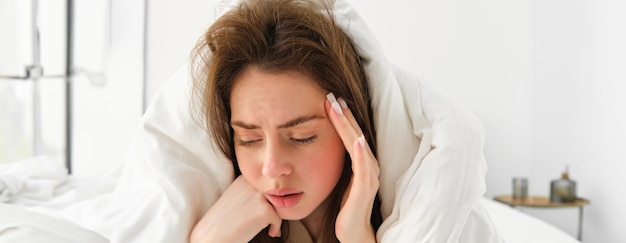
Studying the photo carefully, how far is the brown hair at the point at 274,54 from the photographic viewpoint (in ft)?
4.39

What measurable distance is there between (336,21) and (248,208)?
15.6 inches

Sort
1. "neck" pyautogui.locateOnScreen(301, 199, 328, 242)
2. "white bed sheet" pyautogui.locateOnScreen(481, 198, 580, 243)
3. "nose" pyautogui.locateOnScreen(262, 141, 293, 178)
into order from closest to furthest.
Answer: "nose" pyautogui.locateOnScreen(262, 141, 293, 178), "neck" pyautogui.locateOnScreen(301, 199, 328, 242), "white bed sheet" pyautogui.locateOnScreen(481, 198, 580, 243)

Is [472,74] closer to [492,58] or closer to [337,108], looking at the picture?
[492,58]

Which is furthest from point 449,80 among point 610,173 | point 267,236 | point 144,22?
point 267,236

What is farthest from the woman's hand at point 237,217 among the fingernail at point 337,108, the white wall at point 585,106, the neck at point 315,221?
the white wall at point 585,106

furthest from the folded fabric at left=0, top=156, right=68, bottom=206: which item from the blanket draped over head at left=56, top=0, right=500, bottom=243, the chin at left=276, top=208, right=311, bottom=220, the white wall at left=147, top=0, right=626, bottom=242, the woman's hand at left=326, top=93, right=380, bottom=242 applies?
the white wall at left=147, top=0, right=626, bottom=242

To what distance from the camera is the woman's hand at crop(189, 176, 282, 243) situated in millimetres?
1343

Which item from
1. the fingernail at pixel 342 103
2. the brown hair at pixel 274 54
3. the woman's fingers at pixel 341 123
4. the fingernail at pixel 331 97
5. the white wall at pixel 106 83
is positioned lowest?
the white wall at pixel 106 83

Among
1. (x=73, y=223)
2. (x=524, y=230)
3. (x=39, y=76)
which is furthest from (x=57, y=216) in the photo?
(x=39, y=76)

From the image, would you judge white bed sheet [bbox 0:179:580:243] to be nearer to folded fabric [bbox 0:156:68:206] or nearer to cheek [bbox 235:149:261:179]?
folded fabric [bbox 0:156:68:206]

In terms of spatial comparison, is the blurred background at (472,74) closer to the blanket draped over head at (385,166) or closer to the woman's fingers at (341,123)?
the blanket draped over head at (385,166)

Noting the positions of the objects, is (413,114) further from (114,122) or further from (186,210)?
(114,122)

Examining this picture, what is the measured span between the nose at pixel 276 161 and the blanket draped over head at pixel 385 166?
19 cm

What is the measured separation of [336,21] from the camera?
54.7 inches
